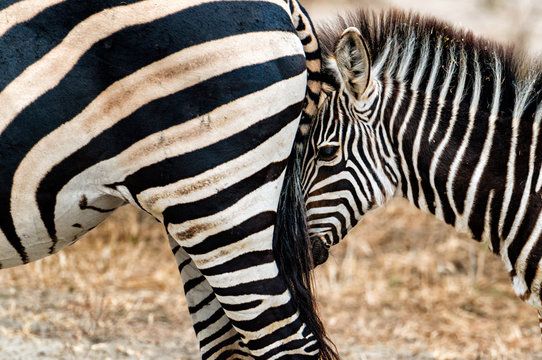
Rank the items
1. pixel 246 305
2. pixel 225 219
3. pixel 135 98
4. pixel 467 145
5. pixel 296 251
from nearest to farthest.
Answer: pixel 135 98
pixel 225 219
pixel 246 305
pixel 296 251
pixel 467 145

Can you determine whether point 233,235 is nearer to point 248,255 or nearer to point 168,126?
point 248,255

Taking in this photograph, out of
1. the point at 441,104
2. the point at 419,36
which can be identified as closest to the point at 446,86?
the point at 441,104

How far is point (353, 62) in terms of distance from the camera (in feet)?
10.2

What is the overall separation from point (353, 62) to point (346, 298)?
3.73 metres

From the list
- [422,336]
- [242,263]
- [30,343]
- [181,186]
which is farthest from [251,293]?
[422,336]

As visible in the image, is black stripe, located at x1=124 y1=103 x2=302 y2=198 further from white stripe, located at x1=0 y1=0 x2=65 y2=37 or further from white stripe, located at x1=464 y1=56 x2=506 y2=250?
white stripe, located at x1=464 y1=56 x2=506 y2=250

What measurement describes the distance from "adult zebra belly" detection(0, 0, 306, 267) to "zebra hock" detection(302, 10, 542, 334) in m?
0.67

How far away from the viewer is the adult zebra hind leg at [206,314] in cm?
337

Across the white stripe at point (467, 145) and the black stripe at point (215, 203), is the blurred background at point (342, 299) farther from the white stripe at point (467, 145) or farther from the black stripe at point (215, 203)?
the black stripe at point (215, 203)

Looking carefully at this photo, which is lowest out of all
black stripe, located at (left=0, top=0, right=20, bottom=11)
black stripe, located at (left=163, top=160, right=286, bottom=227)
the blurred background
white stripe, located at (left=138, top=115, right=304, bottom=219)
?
the blurred background

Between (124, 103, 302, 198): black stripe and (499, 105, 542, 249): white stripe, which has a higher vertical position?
(124, 103, 302, 198): black stripe

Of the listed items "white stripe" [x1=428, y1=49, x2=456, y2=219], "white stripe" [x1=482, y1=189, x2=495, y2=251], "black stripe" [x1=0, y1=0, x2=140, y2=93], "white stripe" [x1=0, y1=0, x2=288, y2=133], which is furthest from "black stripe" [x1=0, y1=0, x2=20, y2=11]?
"white stripe" [x1=482, y1=189, x2=495, y2=251]

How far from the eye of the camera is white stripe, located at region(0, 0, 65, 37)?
2.52 m

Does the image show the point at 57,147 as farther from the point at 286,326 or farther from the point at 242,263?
the point at 286,326
